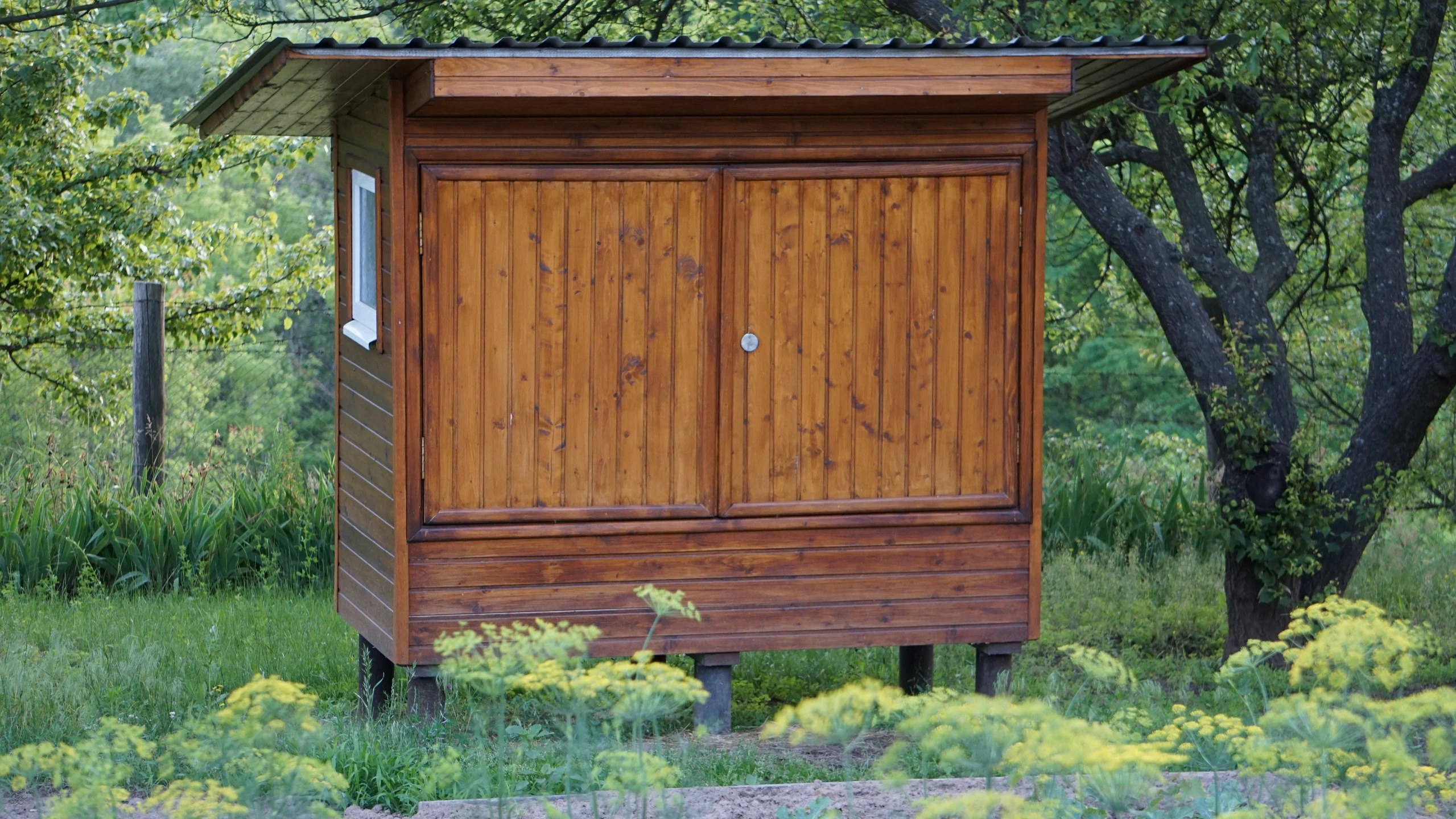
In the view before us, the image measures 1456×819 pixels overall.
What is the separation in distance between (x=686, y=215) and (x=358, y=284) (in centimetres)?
157

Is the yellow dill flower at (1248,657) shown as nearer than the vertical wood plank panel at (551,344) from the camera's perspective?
Yes

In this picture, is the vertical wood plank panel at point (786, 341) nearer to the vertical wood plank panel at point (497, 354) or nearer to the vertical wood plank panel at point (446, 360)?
the vertical wood plank panel at point (497, 354)

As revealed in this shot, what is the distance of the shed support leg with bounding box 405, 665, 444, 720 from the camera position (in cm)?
594

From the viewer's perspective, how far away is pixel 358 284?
653 centimetres

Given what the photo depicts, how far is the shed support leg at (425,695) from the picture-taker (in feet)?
19.5

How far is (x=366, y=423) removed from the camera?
6.33 metres

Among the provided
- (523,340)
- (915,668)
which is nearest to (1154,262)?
(915,668)

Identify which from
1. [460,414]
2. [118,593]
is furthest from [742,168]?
[118,593]

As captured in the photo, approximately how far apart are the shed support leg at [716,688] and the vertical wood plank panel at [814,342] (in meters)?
0.72

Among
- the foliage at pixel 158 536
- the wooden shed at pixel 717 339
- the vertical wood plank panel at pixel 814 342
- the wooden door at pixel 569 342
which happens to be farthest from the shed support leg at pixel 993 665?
the foliage at pixel 158 536

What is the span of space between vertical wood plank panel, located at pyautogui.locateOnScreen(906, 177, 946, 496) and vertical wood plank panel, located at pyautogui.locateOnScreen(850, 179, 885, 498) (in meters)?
0.13

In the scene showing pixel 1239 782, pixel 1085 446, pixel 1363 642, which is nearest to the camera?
pixel 1363 642

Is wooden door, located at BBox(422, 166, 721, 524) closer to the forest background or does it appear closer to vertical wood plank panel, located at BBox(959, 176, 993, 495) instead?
vertical wood plank panel, located at BBox(959, 176, 993, 495)

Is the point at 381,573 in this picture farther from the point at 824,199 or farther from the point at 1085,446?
the point at 1085,446
